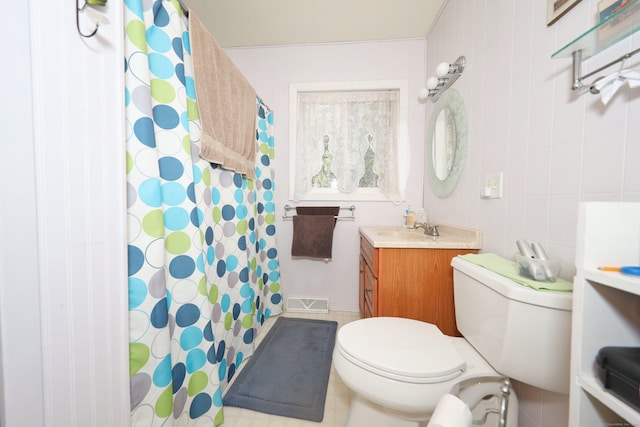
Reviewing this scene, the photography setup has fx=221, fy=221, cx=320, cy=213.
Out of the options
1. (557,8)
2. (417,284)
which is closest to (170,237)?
(417,284)

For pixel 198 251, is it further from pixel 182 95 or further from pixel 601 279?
pixel 601 279

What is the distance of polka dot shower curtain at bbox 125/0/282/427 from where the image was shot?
677 millimetres

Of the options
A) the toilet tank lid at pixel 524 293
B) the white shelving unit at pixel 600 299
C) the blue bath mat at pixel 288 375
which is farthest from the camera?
the blue bath mat at pixel 288 375

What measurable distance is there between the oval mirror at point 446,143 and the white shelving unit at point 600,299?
93cm

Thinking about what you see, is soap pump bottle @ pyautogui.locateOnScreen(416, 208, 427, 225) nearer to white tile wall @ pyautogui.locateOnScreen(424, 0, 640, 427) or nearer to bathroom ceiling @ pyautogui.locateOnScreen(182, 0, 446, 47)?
white tile wall @ pyautogui.locateOnScreen(424, 0, 640, 427)

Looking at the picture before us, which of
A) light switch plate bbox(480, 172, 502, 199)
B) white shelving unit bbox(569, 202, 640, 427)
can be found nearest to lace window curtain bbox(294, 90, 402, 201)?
light switch plate bbox(480, 172, 502, 199)

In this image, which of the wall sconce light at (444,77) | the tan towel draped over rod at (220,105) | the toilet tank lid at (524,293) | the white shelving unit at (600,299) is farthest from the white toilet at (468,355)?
the wall sconce light at (444,77)

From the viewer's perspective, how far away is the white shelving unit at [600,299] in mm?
410

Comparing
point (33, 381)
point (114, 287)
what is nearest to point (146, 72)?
point (114, 287)

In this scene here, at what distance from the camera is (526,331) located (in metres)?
0.60

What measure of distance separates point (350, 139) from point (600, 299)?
65.8 inches

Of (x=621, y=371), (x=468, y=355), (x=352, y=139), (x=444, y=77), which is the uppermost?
(x=444, y=77)

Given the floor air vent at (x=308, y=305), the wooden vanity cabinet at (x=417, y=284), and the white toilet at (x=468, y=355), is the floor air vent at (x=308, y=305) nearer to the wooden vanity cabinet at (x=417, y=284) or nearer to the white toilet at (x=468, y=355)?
the wooden vanity cabinet at (x=417, y=284)

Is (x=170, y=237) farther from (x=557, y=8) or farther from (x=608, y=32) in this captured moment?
(x=557, y=8)
